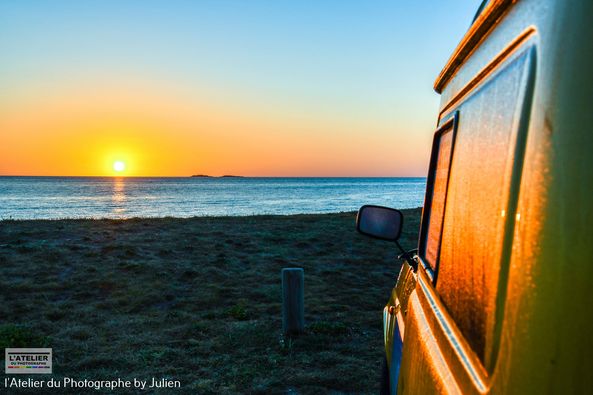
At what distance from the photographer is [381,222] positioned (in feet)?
9.12

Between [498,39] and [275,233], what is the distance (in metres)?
13.4

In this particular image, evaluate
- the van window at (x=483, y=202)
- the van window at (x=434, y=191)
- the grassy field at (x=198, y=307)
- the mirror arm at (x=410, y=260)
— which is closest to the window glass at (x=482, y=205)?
the van window at (x=483, y=202)

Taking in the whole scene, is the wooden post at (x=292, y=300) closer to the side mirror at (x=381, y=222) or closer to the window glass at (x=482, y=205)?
the side mirror at (x=381, y=222)

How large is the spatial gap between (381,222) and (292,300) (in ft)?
11.0

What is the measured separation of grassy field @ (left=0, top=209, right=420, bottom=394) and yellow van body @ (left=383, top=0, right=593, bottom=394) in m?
3.74

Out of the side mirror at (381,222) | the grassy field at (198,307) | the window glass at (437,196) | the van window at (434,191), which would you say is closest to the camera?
the window glass at (437,196)

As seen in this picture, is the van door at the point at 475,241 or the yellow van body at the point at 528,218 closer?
the yellow van body at the point at 528,218

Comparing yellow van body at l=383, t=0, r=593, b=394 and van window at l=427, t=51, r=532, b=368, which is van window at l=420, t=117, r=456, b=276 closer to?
van window at l=427, t=51, r=532, b=368

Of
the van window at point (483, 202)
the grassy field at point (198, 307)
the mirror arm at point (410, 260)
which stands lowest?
the grassy field at point (198, 307)

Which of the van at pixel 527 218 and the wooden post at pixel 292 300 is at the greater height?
the van at pixel 527 218

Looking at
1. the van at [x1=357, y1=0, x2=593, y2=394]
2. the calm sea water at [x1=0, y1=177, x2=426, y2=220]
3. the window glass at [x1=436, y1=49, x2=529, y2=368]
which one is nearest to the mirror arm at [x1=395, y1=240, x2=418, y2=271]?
the window glass at [x1=436, y1=49, x2=529, y2=368]

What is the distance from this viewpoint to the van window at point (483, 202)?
0.92 metres

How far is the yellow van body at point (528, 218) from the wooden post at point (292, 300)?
180 inches

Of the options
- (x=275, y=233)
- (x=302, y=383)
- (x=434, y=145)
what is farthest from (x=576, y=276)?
(x=275, y=233)
